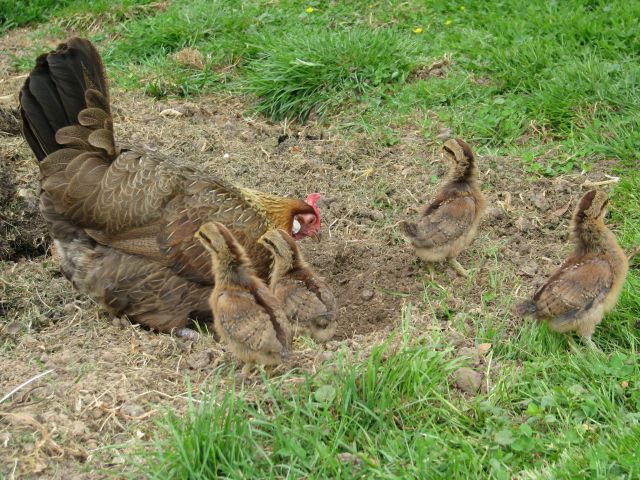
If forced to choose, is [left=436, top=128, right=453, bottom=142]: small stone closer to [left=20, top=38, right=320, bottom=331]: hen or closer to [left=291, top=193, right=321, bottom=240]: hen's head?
[left=291, top=193, right=321, bottom=240]: hen's head

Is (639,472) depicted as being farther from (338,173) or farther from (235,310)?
(338,173)

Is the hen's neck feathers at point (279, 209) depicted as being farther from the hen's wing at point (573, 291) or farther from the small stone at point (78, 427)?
the small stone at point (78, 427)

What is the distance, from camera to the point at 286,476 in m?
3.53

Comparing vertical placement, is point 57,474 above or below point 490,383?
above

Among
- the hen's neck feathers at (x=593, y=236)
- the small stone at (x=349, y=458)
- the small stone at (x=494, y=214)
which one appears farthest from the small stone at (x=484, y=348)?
the small stone at (x=494, y=214)

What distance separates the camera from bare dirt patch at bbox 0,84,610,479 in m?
4.00

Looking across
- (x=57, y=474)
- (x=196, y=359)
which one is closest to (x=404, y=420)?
(x=196, y=359)

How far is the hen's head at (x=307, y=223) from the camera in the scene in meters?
5.61

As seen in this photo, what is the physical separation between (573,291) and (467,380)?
34.7 inches

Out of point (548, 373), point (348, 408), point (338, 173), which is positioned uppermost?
point (348, 408)

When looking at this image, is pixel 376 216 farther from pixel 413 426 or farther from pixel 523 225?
pixel 413 426

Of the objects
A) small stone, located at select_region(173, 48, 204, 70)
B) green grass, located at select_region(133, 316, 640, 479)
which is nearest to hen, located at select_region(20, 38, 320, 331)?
green grass, located at select_region(133, 316, 640, 479)

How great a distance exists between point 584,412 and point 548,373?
0.39 metres

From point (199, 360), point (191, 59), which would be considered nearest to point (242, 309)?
point (199, 360)
